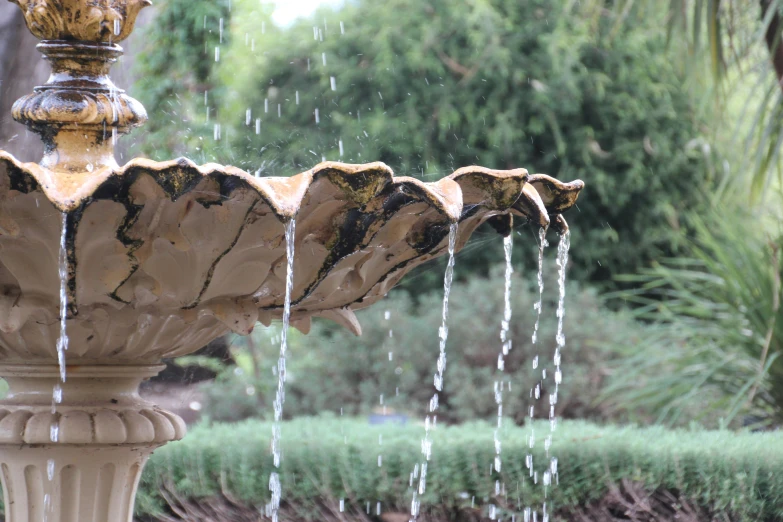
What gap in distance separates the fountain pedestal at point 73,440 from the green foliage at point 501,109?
6.48m

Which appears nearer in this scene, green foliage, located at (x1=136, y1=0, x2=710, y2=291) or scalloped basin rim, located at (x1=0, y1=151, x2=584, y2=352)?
scalloped basin rim, located at (x1=0, y1=151, x2=584, y2=352)

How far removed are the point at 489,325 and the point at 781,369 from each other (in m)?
A: 2.43

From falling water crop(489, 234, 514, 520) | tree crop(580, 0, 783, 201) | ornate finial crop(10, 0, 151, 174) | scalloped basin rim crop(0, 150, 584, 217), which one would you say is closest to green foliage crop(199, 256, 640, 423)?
falling water crop(489, 234, 514, 520)

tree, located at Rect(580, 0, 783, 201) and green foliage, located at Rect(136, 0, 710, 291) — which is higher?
green foliage, located at Rect(136, 0, 710, 291)

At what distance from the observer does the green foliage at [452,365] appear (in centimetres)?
679

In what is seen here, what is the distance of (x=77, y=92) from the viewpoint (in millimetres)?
2068

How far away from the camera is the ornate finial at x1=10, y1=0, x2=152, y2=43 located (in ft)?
6.65

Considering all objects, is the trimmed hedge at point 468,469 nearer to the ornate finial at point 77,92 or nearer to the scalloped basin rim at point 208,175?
the ornate finial at point 77,92

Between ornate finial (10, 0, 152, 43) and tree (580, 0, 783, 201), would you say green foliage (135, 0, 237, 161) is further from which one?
ornate finial (10, 0, 152, 43)

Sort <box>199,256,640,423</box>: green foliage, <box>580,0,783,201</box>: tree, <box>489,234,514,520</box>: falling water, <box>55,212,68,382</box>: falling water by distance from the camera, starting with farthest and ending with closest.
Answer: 1. <box>199,256,640,423</box>: green foliage
2. <box>580,0,783,201</box>: tree
3. <box>489,234,514,520</box>: falling water
4. <box>55,212,68,382</box>: falling water

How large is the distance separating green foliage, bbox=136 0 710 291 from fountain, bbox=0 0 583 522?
6498mm

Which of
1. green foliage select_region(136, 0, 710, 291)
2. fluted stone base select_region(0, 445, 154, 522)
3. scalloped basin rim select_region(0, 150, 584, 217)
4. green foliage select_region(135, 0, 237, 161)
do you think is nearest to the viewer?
scalloped basin rim select_region(0, 150, 584, 217)

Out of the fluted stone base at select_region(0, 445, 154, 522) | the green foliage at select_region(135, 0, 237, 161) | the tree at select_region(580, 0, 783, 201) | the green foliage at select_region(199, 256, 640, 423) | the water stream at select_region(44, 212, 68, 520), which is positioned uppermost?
the green foliage at select_region(135, 0, 237, 161)

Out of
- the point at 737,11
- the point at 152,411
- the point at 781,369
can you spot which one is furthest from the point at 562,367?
the point at 152,411
